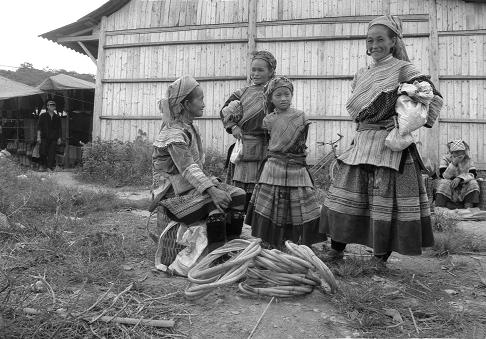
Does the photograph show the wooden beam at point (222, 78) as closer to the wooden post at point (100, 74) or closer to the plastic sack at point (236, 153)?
the wooden post at point (100, 74)

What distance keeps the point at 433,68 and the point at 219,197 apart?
6908 millimetres

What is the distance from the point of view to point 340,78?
348 inches

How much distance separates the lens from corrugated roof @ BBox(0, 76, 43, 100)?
11790 mm

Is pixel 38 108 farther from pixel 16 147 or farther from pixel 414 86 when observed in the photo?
pixel 414 86

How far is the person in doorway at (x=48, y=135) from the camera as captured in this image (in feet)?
35.9

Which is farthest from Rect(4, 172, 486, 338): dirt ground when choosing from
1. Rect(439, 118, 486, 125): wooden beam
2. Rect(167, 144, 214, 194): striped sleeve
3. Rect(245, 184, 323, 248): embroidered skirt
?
Rect(439, 118, 486, 125): wooden beam

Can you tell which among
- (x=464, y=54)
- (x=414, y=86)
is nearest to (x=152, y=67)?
(x=464, y=54)

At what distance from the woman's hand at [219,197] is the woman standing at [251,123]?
0.99 m

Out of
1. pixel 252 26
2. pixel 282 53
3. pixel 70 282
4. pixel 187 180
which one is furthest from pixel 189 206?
pixel 252 26

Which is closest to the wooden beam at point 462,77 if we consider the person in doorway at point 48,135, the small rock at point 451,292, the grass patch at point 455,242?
the grass patch at point 455,242

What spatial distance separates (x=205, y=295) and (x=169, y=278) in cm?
56

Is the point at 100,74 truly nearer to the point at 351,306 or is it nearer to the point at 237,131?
the point at 237,131

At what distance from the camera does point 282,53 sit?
9.13 metres

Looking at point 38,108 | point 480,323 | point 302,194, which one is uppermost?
point 38,108
